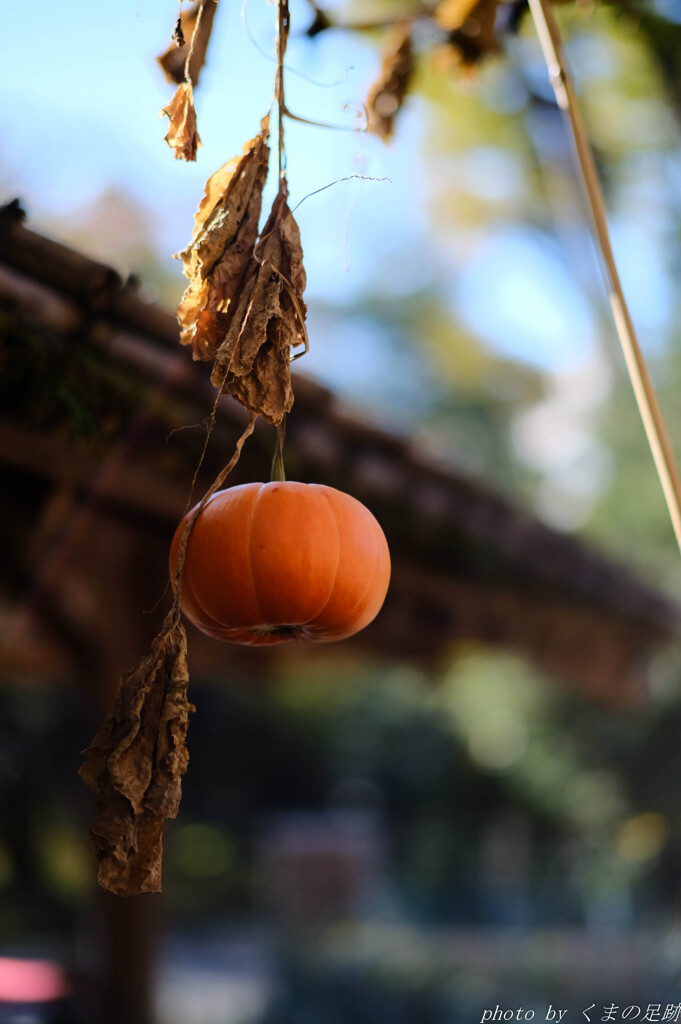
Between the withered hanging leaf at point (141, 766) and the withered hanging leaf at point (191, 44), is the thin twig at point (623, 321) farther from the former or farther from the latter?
the withered hanging leaf at point (141, 766)

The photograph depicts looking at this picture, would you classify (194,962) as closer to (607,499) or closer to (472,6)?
(472,6)

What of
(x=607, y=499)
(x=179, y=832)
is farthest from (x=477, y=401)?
(x=179, y=832)

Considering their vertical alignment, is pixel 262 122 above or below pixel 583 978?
above

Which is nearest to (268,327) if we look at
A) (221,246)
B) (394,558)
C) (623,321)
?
(221,246)

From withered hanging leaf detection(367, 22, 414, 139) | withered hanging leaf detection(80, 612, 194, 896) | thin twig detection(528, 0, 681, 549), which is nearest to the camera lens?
withered hanging leaf detection(80, 612, 194, 896)

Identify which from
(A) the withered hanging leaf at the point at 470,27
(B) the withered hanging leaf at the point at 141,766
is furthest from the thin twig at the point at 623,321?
(A) the withered hanging leaf at the point at 470,27

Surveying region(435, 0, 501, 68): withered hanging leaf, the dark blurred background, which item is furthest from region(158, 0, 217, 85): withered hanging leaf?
region(435, 0, 501, 68): withered hanging leaf

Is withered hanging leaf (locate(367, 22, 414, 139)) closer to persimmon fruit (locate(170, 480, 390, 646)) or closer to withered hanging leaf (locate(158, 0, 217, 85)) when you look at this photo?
withered hanging leaf (locate(158, 0, 217, 85))
